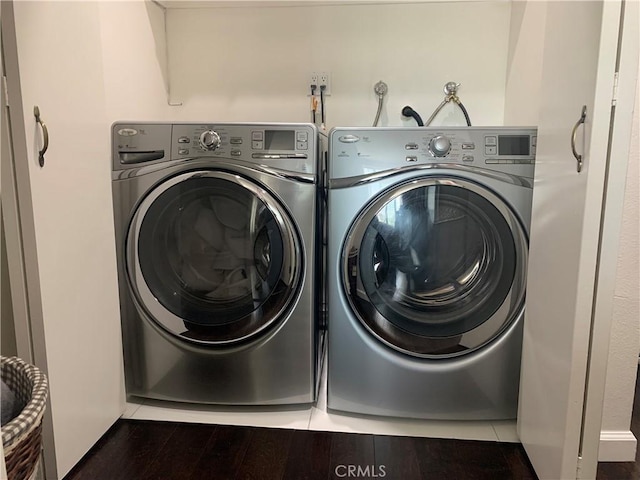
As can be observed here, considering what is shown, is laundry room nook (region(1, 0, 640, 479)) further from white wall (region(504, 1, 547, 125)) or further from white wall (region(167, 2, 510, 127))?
white wall (region(167, 2, 510, 127))

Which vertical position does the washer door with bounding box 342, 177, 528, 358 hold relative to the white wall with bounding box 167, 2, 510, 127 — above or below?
below

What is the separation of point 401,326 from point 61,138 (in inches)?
45.3

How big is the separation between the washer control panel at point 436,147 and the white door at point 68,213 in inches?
29.6

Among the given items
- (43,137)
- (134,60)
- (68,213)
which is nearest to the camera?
(43,137)

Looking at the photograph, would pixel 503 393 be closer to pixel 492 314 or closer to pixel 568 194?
pixel 492 314

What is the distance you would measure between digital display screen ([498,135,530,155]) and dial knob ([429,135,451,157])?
16cm

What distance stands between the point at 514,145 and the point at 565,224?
393 mm

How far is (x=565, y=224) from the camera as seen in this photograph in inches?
47.4

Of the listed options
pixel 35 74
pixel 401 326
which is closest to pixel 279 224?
pixel 401 326

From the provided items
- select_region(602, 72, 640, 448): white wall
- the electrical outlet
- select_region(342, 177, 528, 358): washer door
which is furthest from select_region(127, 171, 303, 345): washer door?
select_region(602, 72, 640, 448): white wall

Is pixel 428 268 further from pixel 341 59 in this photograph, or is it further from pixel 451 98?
pixel 341 59

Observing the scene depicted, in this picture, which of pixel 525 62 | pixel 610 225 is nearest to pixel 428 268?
pixel 610 225

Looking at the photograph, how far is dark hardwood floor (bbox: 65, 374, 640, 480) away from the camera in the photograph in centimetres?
140

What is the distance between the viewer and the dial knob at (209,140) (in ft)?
5.16
